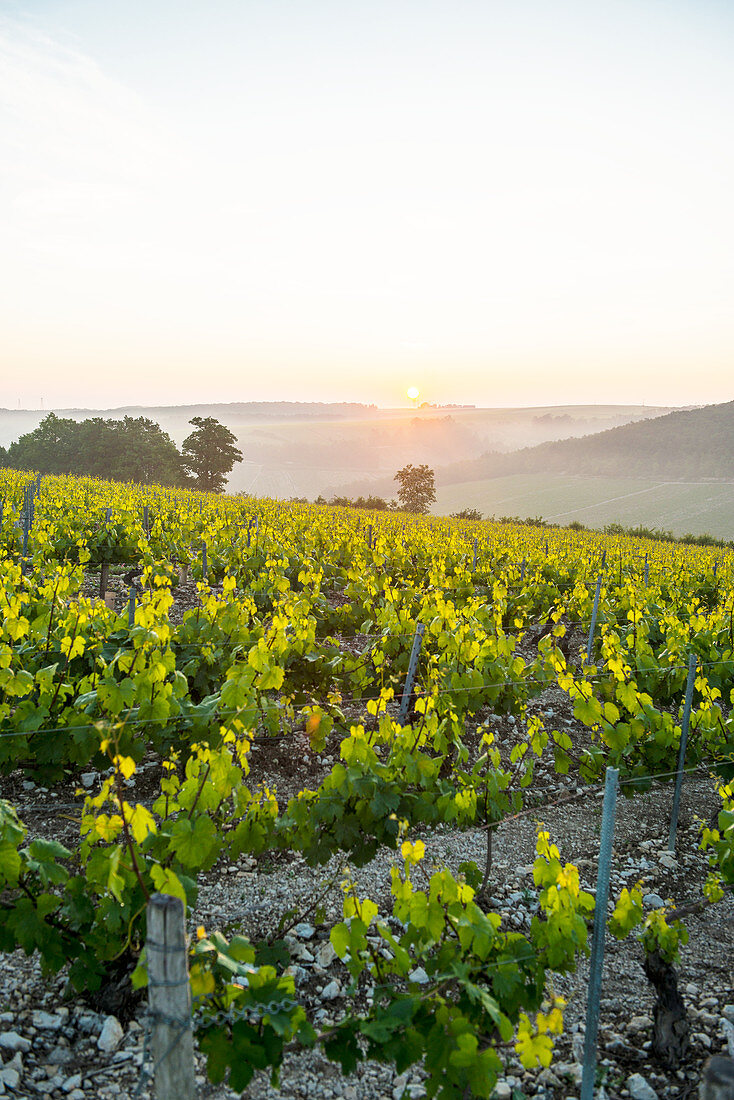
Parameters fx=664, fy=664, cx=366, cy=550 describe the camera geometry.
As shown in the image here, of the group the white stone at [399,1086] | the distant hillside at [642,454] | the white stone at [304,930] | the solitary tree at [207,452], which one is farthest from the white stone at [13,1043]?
the distant hillside at [642,454]

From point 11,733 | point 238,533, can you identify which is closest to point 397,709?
point 11,733

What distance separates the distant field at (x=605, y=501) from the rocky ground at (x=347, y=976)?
2037 inches

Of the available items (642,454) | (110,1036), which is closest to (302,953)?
(110,1036)

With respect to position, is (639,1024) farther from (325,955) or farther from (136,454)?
(136,454)

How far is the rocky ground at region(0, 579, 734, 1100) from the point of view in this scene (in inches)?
110

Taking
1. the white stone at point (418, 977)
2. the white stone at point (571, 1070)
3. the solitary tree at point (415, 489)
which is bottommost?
the white stone at point (571, 1070)

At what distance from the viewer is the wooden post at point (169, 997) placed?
179cm

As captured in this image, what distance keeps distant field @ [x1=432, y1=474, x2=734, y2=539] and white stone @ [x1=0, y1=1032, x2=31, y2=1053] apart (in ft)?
181

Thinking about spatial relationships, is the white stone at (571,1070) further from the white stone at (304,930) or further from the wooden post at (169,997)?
the wooden post at (169,997)

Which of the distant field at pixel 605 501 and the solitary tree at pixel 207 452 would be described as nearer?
the solitary tree at pixel 207 452

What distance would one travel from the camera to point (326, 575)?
10969 millimetres

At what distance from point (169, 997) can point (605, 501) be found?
242ft

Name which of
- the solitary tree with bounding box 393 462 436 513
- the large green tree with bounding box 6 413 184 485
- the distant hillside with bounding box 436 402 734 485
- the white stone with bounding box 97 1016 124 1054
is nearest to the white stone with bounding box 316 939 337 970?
the white stone with bounding box 97 1016 124 1054

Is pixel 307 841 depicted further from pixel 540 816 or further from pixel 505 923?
pixel 540 816
